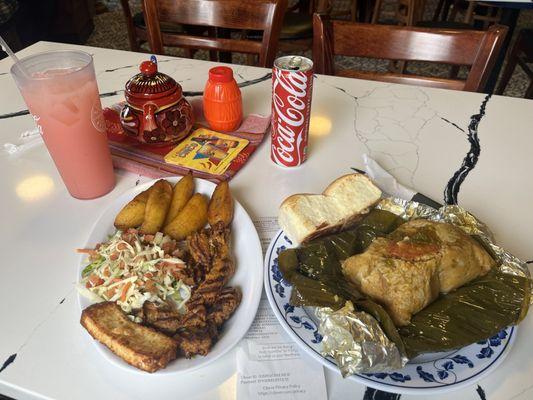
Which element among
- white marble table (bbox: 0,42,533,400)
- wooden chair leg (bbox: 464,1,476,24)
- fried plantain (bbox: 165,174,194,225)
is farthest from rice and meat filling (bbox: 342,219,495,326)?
wooden chair leg (bbox: 464,1,476,24)

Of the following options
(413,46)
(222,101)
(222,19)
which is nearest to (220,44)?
(222,19)

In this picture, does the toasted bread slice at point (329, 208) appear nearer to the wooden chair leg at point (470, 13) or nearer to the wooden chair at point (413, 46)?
the wooden chair at point (413, 46)

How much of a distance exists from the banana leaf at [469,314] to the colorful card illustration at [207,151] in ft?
1.79

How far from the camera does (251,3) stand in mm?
1400

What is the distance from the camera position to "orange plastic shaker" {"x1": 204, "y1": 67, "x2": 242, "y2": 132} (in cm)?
101

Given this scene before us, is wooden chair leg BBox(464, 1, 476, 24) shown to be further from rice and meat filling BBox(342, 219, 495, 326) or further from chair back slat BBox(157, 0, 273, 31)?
rice and meat filling BBox(342, 219, 495, 326)

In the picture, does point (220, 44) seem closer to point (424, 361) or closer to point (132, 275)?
point (132, 275)

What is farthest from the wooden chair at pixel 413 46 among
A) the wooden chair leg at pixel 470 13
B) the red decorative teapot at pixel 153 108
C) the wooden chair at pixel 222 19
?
the wooden chair leg at pixel 470 13

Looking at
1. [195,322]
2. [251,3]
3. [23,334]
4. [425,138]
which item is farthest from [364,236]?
[251,3]

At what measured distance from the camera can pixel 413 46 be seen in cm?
127

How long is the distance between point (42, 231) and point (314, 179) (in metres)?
0.59

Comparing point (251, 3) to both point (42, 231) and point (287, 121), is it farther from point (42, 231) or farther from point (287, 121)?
point (42, 231)

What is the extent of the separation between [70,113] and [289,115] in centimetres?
43

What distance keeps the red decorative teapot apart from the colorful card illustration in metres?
0.05
